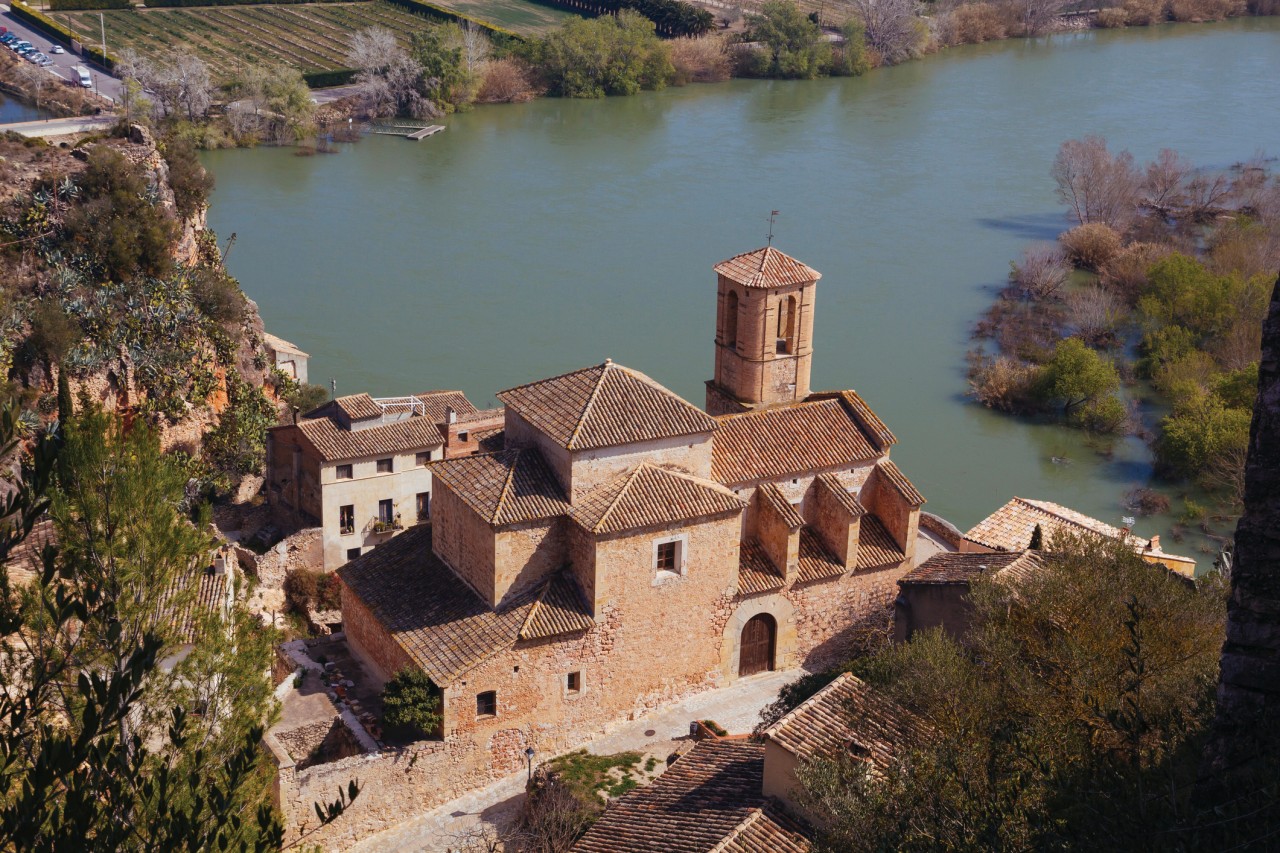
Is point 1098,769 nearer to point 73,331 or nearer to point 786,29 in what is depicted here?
point 73,331

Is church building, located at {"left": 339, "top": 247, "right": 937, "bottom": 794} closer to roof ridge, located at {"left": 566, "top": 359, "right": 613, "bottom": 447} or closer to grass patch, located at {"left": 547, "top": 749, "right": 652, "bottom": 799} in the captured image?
roof ridge, located at {"left": 566, "top": 359, "right": 613, "bottom": 447}

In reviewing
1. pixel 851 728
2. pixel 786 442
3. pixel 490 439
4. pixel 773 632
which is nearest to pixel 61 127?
pixel 490 439

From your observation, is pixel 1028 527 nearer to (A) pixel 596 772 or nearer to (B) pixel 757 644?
(B) pixel 757 644

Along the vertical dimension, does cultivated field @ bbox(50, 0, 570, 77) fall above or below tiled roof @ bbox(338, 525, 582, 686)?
above

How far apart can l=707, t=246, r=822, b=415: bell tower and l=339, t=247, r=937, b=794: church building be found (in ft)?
0.87

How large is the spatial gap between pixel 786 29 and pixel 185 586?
5459 cm

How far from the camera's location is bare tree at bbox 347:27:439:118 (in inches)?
2181

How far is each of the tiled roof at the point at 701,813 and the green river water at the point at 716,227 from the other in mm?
13018

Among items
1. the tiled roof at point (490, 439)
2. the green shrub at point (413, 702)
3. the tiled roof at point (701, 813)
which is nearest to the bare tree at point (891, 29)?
the tiled roof at point (490, 439)

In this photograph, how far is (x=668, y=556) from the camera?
57.4ft

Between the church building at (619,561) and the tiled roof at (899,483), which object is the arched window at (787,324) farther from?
the tiled roof at (899,483)

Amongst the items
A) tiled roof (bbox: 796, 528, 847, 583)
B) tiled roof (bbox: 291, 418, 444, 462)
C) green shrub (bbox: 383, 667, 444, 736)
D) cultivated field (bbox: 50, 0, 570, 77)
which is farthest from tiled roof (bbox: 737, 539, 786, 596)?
cultivated field (bbox: 50, 0, 570, 77)

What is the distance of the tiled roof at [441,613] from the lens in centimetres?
1636

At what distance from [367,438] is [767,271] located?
22.9ft
